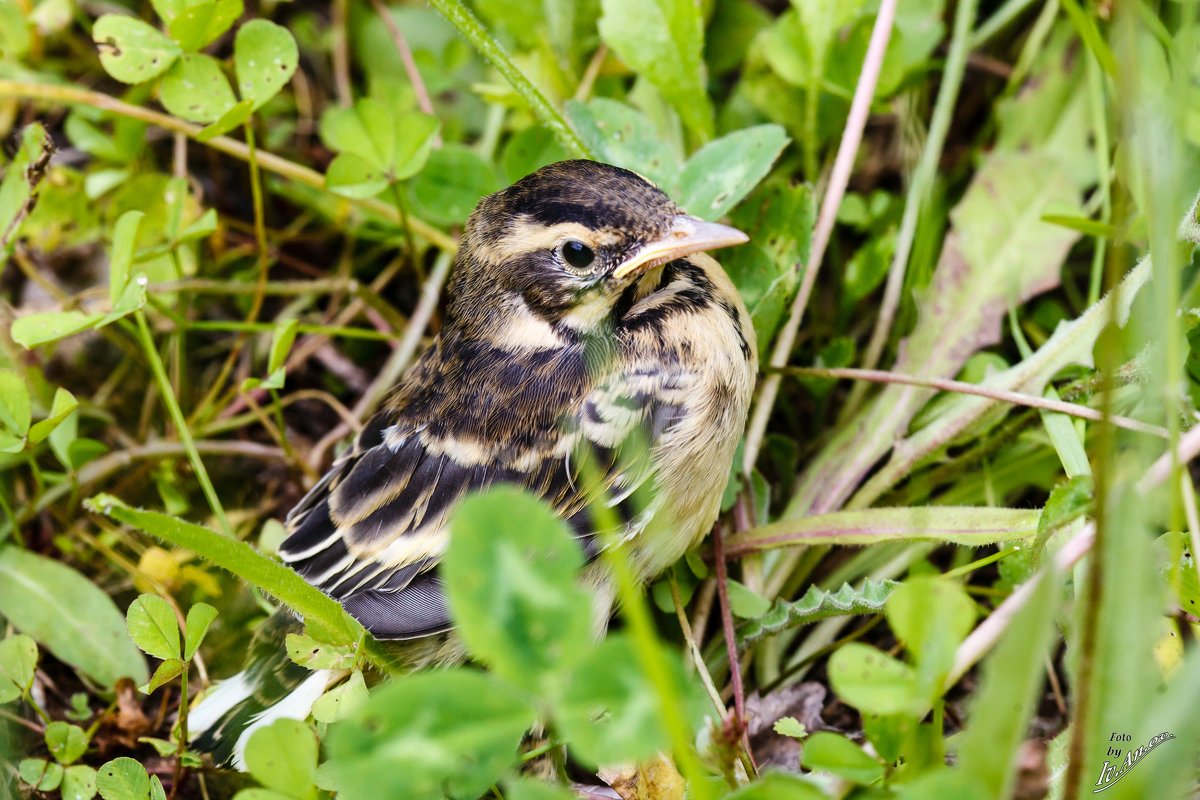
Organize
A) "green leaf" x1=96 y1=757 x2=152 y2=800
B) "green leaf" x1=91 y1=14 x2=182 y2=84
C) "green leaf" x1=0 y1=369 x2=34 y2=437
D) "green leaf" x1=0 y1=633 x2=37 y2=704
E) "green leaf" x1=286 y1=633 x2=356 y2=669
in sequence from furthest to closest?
"green leaf" x1=91 y1=14 x2=182 y2=84, "green leaf" x1=0 y1=369 x2=34 y2=437, "green leaf" x1=0 y1=633 x2=37 y2=704, "green leaf" x1=286 y1=633 x2=356 y2=669, "green leaf" x1=96 y1=757 x2=152 y2=800

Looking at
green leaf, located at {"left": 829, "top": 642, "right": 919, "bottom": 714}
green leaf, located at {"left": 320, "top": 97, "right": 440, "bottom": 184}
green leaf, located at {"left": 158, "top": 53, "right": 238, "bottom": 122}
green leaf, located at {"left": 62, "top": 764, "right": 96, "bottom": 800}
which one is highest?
green leaf, located at {"left": 158, "top": 53, "right": 238, "bottom": 122}

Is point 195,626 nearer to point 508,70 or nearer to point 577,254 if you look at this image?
point 577,254

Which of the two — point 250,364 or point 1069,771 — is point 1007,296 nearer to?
point 1069,771

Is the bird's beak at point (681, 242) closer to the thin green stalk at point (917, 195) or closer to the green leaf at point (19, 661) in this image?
the thin green stalk at point (917, 195)

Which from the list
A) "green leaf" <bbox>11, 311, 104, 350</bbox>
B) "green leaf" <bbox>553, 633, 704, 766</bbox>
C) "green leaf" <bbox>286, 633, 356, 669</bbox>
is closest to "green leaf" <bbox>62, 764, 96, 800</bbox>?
"green leaf" <bbox>286, 633, 356, 669</bbox>

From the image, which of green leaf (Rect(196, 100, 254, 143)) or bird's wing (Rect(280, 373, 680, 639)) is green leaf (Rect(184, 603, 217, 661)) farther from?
green leaf (Rect(196, 100, 254, 143))

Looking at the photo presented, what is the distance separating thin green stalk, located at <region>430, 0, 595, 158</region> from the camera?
248cm

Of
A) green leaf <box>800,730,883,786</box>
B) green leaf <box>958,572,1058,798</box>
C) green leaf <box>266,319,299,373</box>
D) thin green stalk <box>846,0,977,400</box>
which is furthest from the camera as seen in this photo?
thin green stalk <box>846,0,977,400</box>

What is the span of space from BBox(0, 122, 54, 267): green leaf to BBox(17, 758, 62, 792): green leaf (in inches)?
45.4

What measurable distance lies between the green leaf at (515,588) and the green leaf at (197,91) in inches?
66.2

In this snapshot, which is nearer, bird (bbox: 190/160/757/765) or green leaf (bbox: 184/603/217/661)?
green leaf (bbox: 184/603/217/661)

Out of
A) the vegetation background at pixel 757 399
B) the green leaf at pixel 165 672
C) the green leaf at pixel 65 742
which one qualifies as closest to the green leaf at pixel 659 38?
the vegetation background at pixel 757 399

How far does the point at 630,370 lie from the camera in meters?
2.33

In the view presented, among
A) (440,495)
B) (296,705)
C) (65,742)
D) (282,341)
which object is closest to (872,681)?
(440,495)
